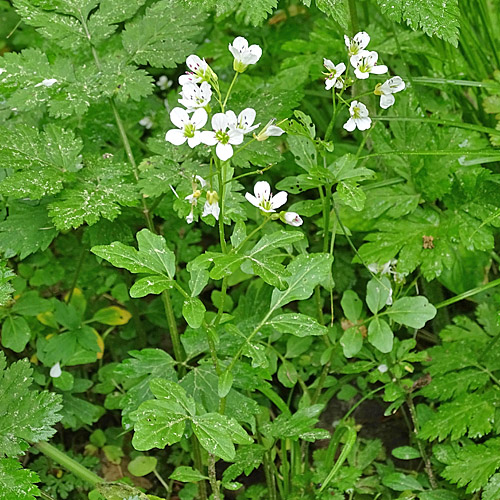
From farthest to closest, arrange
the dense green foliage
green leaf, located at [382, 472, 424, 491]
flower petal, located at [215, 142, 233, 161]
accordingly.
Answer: green leaf, located at [382, 472, 424, 491] → the dense green foliage → flower petal, located at [215, 142, 233, 161]

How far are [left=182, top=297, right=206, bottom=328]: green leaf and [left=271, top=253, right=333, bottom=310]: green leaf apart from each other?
0.89 feet

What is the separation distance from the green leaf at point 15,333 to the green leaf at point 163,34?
0.90m

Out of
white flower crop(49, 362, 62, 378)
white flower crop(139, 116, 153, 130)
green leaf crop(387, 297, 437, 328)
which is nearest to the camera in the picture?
green leaf crop(387, 297, 437, 328)

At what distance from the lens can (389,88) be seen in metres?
1.66

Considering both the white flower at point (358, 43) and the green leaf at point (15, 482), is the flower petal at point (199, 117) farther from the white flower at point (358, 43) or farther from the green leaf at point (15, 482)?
the green leaf at point (15, 482)

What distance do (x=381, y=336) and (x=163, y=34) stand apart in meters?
1.14

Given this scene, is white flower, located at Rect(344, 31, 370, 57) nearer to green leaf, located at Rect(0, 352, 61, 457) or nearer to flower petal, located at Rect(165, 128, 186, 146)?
flower petal, located at Rect(165, 128, 186, 146)

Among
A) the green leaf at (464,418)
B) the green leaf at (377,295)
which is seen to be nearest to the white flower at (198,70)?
the green leaf at (377,295)

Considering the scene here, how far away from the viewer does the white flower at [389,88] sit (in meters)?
1.63

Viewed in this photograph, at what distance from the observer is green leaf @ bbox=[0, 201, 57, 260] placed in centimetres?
186

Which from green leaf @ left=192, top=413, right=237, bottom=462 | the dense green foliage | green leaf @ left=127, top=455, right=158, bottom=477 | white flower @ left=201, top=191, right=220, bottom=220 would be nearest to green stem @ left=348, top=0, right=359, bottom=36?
the dense green foliage

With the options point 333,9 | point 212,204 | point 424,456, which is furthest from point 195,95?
point 424,456

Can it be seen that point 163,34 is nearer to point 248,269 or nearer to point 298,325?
point 248,269

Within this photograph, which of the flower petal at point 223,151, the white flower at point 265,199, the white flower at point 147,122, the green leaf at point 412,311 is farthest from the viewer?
the white flower at point 147,122
